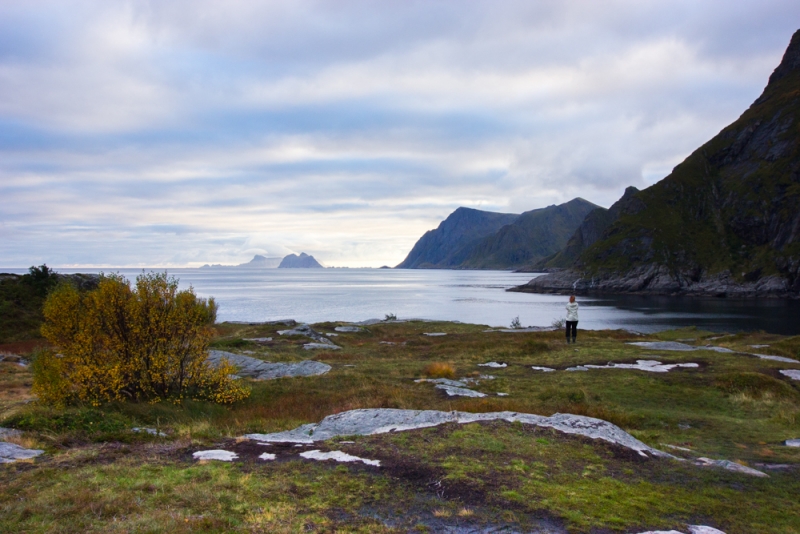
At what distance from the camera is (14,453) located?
9719 mm

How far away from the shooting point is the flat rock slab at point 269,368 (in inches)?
963

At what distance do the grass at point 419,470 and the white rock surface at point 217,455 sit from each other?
0.82 ft

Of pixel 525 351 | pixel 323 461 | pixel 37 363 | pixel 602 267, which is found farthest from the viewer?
pixel 602 267

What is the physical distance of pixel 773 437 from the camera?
13.1 meters

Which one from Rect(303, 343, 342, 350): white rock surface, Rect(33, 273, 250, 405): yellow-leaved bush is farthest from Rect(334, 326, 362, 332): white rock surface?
Rect(33, 273, 250, 405): yellow-leaved bush

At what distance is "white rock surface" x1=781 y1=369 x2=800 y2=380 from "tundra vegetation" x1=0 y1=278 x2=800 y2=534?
8.23 ft

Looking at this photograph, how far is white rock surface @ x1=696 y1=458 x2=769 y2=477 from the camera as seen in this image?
9.94m

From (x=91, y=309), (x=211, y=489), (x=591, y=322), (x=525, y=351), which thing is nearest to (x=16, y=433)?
(x=91, y=309)

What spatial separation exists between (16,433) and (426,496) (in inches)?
397

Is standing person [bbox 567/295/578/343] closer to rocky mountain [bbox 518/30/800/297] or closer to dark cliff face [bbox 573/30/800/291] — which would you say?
rocky mountain [bbox 518/30/800/297]

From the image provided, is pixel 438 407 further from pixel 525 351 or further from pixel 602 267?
pixel 602 267

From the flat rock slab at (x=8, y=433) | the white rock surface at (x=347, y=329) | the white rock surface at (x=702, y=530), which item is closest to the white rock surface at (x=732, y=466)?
the white rock surface at (x=702, y=530)

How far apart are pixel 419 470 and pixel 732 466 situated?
23.1 feet

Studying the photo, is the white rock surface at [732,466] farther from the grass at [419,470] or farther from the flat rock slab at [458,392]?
the flat rock slab at [458,392]
